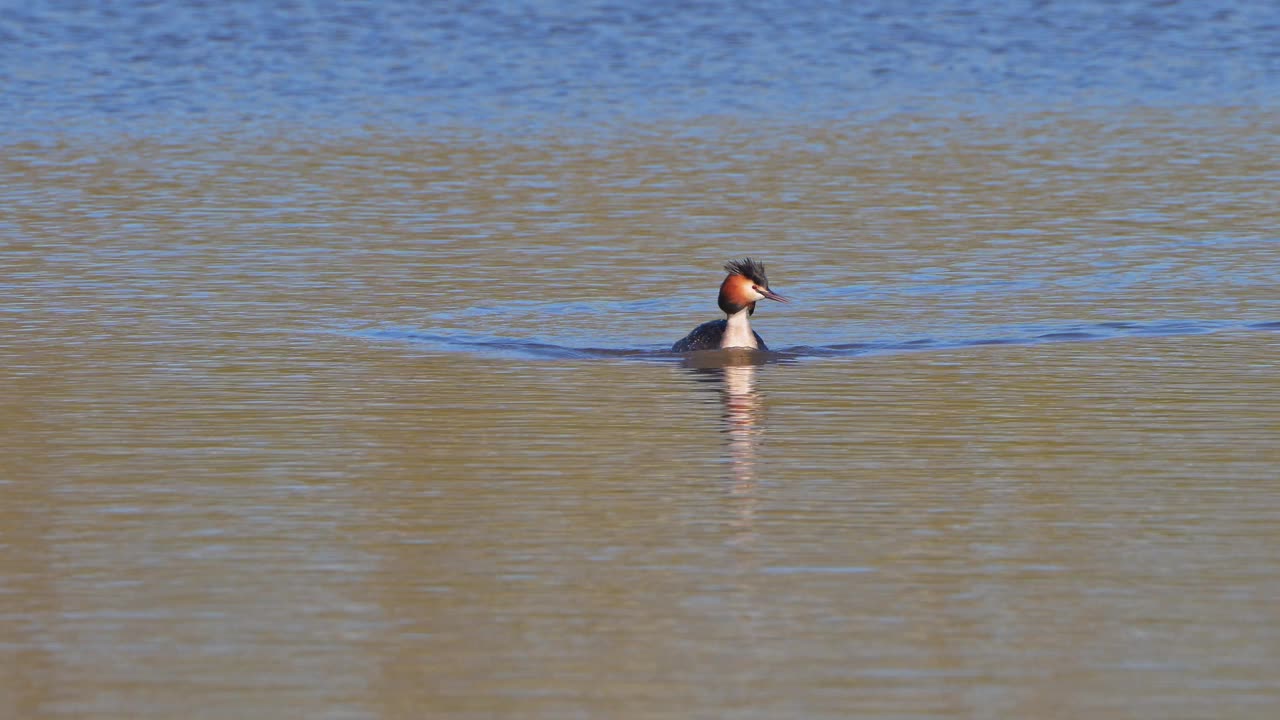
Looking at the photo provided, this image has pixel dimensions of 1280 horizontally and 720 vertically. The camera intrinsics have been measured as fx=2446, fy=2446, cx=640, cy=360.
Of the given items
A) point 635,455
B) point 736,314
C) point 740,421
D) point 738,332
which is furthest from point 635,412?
point 736,314

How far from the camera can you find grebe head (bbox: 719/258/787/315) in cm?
1734

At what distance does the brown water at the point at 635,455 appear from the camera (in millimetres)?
8477

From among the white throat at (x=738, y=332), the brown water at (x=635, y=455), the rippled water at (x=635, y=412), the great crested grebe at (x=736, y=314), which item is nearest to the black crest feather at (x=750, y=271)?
the great crested grebe at (x=736, y=314)

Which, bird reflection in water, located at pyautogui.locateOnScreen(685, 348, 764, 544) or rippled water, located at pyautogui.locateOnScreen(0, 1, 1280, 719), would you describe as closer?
rippled water, located at pyautogui.locateOnScreen(0, 1, 1280, 719)

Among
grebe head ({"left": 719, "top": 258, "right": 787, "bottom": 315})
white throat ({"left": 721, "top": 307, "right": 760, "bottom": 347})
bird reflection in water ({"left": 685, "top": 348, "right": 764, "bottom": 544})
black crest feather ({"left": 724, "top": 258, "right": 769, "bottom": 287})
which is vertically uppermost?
black crest feather ({"left": 724, "top": 258, "right": 769, "bottom": 287})

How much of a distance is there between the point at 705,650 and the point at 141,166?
21.0 m

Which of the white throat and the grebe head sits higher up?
the grebe head

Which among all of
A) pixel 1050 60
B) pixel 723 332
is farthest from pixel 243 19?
pixel 723 332

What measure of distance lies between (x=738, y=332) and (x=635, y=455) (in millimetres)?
4798

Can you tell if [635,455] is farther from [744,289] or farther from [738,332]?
[744,289]

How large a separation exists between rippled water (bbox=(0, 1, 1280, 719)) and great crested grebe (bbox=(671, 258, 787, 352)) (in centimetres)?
27

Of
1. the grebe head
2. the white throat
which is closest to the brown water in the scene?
the white throat

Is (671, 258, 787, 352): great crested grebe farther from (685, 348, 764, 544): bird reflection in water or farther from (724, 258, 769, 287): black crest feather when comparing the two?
(685, 348, 764, 544): bird reflection in water

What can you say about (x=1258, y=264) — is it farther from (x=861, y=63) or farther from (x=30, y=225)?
(x=861, y=63)
